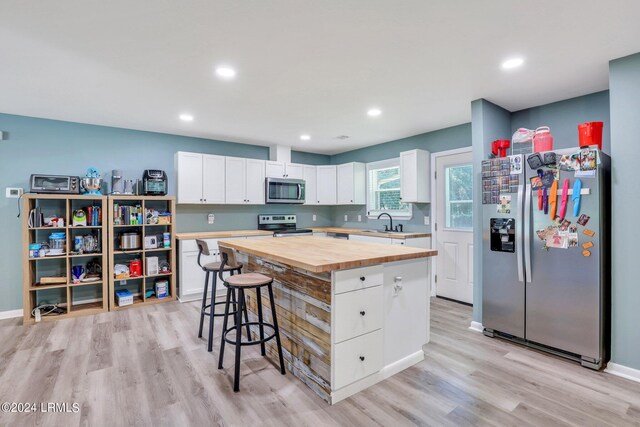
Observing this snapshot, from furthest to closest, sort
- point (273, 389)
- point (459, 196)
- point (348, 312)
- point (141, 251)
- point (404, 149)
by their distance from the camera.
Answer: point (404, 149) → point (459, 196) → point (141, 251) → point (273, 389) → point (348, 312)

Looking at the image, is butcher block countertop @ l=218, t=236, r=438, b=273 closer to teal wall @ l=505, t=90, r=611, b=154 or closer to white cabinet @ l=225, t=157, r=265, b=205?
teal wall @ l=505, t=90, r=611, b=154

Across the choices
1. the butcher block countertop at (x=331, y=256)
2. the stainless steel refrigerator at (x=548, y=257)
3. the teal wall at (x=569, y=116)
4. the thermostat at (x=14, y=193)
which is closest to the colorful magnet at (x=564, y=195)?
the stainless steel refrigerator at (x=548, y=257)

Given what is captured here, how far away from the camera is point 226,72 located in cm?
258

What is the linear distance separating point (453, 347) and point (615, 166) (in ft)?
6.43

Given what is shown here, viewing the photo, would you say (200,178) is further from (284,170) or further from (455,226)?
(455,226)

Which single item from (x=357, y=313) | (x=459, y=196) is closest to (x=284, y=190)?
(x=459, y=196)

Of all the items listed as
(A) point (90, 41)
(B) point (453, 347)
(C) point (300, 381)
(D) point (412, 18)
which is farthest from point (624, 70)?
(A) point (90, 41)

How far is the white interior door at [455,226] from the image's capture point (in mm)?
4121

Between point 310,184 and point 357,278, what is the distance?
12.7 ft

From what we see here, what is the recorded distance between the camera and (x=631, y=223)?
90.8 inches

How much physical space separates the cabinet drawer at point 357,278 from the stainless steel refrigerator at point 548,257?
4.90ft

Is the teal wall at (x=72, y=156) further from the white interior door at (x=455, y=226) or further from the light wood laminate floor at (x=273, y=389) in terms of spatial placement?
the white interior door at (x=455, y=226)

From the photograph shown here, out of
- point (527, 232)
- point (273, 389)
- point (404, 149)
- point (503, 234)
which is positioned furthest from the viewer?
point (404, 149)

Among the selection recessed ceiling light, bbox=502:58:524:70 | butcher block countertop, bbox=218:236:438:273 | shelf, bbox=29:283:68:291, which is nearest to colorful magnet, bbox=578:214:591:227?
butcher block countertop, bbox=218:236:438:273
